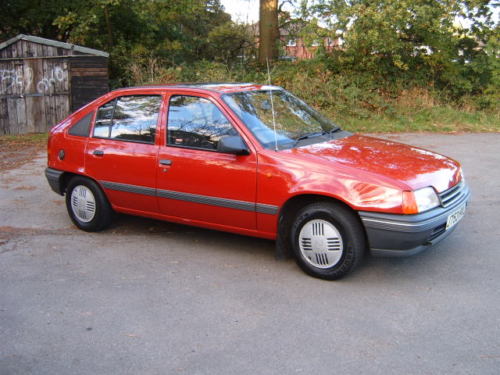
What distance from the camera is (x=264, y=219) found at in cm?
502

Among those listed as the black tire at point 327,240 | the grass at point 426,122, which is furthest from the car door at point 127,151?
the grass at point 426,122

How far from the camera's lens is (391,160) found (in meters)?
4.97

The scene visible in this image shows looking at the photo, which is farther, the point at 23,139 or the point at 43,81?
the point at 43,81

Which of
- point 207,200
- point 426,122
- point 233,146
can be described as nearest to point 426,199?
point 233,146

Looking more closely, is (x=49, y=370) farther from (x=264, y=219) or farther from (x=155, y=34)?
(x=155, y=34)

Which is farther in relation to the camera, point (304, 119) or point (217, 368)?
point (304, 119)

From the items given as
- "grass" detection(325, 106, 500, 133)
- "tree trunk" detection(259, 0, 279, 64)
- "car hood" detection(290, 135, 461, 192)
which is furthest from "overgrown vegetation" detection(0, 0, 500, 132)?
"car hood" detection(290, 135, 461, 192)

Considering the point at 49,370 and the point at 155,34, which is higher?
the point at 155,34

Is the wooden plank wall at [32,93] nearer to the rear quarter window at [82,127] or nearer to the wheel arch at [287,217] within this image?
the rear quarter window at [82,127]

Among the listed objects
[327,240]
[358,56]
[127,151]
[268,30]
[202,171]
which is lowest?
[327,240]

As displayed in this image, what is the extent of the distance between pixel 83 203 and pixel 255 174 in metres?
2.38

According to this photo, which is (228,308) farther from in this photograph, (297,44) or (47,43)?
(297,44)

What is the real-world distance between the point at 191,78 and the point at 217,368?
15340 mm

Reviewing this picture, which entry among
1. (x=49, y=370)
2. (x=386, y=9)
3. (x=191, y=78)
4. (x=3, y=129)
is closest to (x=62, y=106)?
(x=3, y=129)
